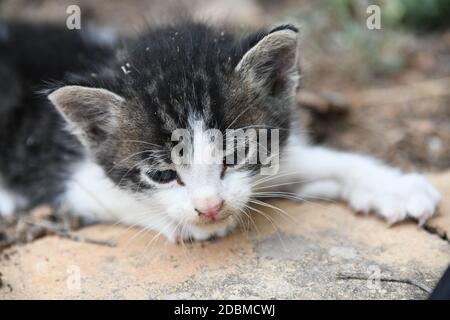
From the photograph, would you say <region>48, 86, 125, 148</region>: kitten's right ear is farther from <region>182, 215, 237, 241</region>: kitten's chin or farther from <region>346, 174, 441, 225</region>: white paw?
<region>346, 174, 441, 225</region>: white paw

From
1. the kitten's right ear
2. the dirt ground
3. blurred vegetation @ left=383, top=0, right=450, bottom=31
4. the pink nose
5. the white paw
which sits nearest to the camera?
the pink nose

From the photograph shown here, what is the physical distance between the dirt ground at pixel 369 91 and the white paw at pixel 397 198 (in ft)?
2.58

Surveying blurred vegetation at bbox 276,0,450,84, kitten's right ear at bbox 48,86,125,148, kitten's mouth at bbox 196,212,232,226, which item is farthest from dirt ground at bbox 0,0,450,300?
kitten's mouth at bbox 196,212,232,226

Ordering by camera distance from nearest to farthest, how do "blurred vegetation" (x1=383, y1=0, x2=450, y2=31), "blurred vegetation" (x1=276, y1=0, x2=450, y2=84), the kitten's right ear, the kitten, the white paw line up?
the kitten
the kitten's right ear
the white paw
"blurred vegetation" (x1=276, y1=0, x2=450, y2=84)
"blurred vegetation" (x1=383, y1=0, x2=450, y2=31)

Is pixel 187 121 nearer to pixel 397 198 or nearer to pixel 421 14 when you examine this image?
pixel 397 198

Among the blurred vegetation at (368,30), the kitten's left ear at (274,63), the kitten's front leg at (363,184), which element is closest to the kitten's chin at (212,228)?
the kitten's front leg at (363,184)

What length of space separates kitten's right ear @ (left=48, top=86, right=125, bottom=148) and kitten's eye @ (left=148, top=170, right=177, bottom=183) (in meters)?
0.31

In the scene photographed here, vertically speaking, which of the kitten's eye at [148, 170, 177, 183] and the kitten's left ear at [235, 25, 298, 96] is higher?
the kitten's left ear at [235, 25, 298, 96]

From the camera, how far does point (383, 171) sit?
3.15 m

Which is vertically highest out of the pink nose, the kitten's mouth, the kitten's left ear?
the kitten's left ear

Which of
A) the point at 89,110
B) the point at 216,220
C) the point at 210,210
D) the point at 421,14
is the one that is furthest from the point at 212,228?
the point at 421,14

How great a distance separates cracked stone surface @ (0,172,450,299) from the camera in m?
2.38

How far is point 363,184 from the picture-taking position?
3.06m

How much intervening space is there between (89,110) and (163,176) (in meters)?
0.50
